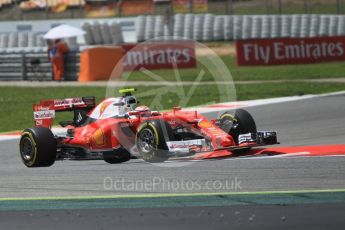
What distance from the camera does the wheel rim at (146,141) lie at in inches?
483

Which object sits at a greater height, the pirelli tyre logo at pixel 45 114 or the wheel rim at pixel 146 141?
the pirelli tyre logo at pixel 45 114

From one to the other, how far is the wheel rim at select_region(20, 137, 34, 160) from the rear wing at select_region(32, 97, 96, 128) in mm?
585

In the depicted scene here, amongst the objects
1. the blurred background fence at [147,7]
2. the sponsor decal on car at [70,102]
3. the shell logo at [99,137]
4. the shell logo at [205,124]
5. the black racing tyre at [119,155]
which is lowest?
the black racing tyre at [119,155]

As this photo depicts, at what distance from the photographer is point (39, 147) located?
1291 cm

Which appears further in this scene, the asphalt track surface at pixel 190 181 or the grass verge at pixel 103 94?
the grass verge at pixel 103 94

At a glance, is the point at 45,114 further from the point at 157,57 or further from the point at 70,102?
the point at 157,57

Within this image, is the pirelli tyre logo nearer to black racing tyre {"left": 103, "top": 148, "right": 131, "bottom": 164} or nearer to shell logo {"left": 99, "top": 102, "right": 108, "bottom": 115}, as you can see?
shell logo {"left": 99, "top": 102, "right": 108, "bottom": 115}

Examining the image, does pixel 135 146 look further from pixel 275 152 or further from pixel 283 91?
pixel 283 91

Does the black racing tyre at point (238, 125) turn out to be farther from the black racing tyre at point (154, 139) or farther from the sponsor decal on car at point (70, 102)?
the sponsor decal on car at point (70, 102)

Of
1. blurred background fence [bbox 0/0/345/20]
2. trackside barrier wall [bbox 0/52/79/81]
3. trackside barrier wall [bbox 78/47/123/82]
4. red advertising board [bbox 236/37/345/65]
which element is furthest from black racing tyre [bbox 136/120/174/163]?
blurred background fence [bbox 0/0/345/20]

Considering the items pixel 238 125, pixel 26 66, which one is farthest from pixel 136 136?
pixel 26 66

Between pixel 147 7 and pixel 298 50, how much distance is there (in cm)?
1576

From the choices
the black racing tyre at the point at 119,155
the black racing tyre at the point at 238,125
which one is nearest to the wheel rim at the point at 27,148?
the black racing tyre at the point at 119,155

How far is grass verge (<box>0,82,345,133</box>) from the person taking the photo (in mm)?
21484
